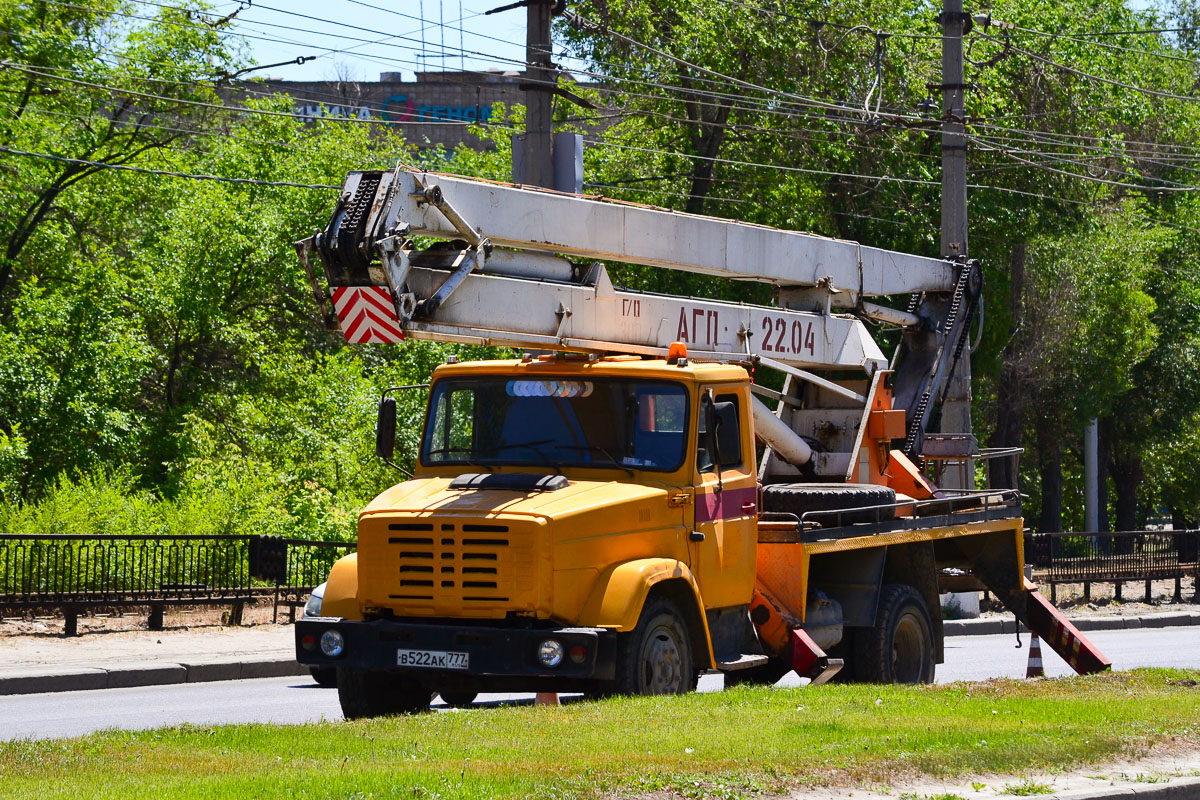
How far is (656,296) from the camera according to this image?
38.2 ft

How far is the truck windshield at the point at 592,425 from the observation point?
10.6 meters

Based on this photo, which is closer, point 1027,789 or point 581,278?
point 1027,789

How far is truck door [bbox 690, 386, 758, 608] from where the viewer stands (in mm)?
10781

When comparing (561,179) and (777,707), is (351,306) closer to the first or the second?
(777,707)

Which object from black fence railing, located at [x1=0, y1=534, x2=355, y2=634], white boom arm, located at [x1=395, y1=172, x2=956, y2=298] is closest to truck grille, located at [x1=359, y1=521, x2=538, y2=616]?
white boom arm, located at [x1=395, y1=172, x2=956, y2=298]

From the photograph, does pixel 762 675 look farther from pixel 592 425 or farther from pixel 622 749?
pixel 622 749

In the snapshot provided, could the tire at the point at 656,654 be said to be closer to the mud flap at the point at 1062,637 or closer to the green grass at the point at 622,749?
the green grass at the point at 622,749

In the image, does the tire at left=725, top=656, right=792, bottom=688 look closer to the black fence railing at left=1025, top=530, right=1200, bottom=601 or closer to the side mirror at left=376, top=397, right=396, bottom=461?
the side mirror at left=376, top=397, right=396, bottom=461

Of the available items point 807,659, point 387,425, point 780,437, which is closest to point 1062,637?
point 780,437

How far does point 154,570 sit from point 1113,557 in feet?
58.1

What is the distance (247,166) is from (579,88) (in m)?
9.84

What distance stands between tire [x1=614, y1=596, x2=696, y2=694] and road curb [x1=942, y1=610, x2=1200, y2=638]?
41.5ft

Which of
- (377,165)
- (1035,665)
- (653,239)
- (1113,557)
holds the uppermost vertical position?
(377,165)

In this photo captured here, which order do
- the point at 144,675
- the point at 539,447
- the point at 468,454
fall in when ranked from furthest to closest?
the point at 144,675, the point at 468,454, the point at 539,447
